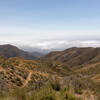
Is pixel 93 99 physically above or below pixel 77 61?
above

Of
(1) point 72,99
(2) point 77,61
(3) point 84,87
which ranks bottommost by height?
(2) point 77,61

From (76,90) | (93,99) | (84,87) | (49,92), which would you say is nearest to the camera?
(49,92)

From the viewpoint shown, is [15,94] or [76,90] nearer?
[15,94]

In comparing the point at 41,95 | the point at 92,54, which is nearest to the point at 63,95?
the point at 41,95

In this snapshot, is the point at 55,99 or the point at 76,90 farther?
the point at 76,90

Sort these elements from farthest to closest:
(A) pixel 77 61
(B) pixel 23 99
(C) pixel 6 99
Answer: (A) pixel 77 61 → (B) pixel 23 99 → (C) pixel 6 99

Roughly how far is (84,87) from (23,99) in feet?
17.1

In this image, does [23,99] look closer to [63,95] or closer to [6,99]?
[6,99]

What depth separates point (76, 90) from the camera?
25.4 feet

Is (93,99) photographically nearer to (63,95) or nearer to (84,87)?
(63,95)

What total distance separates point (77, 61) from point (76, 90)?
14372 centimetres

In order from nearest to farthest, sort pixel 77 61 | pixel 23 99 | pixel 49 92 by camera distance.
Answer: pixel 23 99, pixel 49 92, pixel 77 61

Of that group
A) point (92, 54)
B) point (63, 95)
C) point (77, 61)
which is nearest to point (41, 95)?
point (63, 95)

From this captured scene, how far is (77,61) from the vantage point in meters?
148
